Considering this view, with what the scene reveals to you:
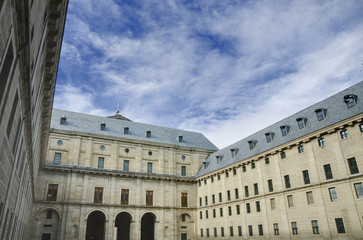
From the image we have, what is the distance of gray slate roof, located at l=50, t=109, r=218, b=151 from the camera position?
1953 inches

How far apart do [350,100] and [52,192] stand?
4110cm

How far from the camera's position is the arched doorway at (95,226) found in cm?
5141

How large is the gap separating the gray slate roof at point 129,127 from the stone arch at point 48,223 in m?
13.1

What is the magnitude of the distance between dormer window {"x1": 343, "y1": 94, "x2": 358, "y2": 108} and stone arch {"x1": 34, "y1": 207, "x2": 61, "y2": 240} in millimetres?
40190

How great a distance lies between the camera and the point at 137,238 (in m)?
45.8

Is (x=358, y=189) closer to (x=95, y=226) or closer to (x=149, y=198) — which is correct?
(x=149, y=198)

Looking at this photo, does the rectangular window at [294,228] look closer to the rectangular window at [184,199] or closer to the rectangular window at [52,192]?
the rectangular window at [184,199]

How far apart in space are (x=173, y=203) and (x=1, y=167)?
139 ft

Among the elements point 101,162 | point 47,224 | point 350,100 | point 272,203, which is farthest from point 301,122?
point 47,224

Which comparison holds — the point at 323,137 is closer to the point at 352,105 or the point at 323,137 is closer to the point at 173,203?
the point at 352,105

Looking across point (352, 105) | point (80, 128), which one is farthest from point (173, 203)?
point (352, 105)

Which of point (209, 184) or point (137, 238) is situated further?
point (209, 184)

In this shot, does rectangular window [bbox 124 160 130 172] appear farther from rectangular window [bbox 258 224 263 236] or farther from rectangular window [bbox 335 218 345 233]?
rectangular window [bbox 335 218 345 233]

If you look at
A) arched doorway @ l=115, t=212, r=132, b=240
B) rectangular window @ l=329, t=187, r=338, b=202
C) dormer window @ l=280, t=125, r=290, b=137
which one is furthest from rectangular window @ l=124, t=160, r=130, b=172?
rectangular window @ l=329, t=187, r=338, b=202
